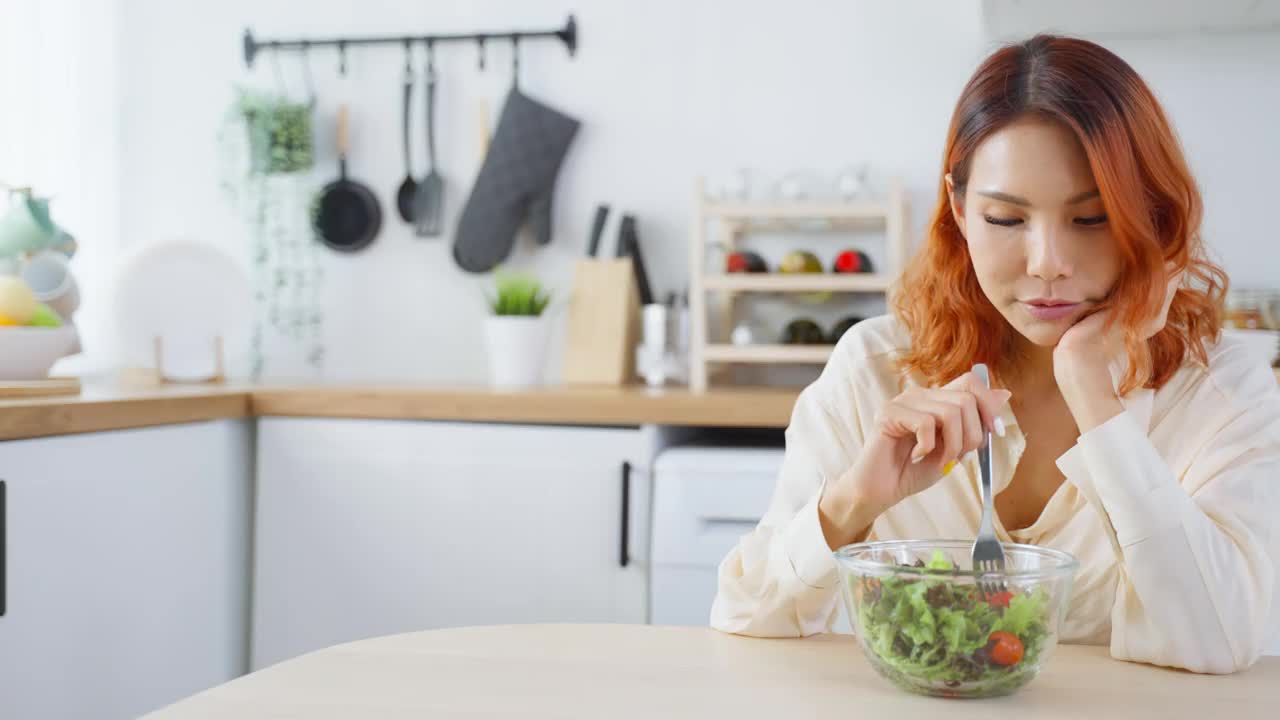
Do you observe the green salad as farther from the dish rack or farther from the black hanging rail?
the black hanging rail

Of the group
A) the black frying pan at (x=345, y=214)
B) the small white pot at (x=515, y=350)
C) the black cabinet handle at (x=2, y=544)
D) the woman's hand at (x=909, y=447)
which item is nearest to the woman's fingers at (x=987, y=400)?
the woman's hand at (x=909, y=447)

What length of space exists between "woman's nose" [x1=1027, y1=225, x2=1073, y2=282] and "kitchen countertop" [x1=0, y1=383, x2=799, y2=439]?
3.36ft

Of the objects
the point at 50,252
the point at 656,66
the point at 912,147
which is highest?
the point at 656,66

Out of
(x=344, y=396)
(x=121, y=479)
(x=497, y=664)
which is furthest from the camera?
(x=344, y=396)

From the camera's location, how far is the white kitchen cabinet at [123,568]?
1706mm

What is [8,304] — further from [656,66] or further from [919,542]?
[919,542]

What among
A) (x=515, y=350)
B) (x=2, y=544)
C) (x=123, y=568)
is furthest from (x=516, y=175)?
(x=2, y=544)

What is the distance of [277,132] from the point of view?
2.79m

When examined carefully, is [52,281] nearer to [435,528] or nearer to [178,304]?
[178,304]

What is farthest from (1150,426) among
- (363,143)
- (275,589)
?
(363,143)

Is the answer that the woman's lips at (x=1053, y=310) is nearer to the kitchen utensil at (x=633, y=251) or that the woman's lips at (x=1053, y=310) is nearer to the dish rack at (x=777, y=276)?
the dish rack at (x=777, y=276)

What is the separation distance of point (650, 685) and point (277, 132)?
2272 mm

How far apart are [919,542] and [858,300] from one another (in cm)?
177

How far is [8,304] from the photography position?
1945 mm
